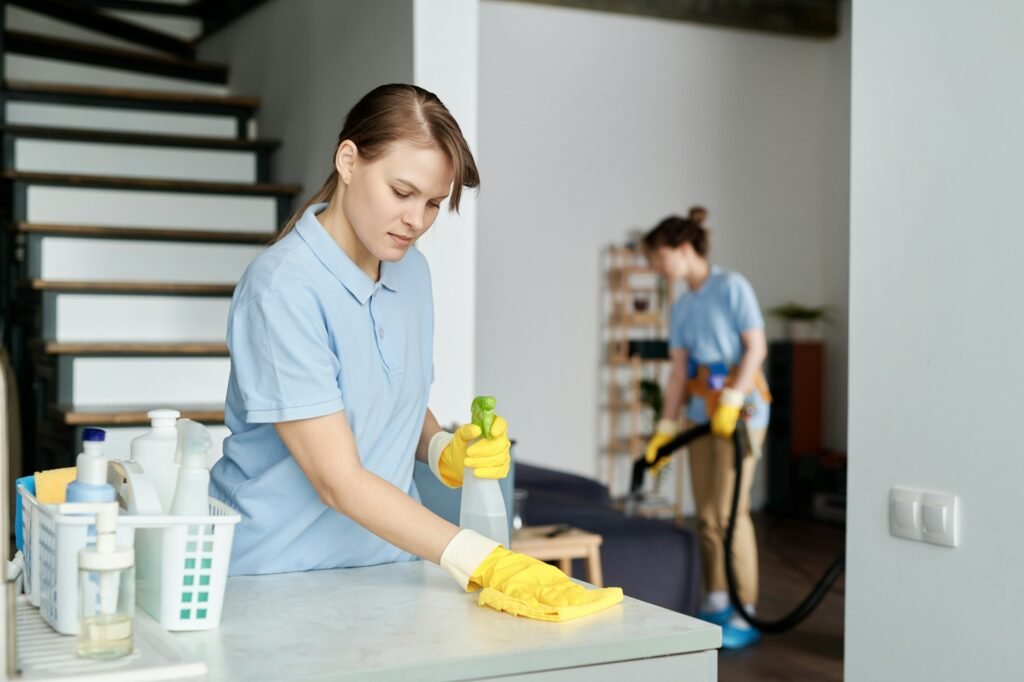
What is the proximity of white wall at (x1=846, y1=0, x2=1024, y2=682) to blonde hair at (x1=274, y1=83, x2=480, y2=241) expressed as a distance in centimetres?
76

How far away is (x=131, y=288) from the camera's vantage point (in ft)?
14.2

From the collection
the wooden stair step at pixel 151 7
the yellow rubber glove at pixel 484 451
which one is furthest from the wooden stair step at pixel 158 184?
the yellow rubber glove at pixel 484 451

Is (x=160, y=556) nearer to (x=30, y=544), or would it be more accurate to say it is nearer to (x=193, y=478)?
(x=193, y=478)

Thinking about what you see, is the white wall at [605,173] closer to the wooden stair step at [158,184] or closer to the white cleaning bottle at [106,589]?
the wooden stair step at [158,184]

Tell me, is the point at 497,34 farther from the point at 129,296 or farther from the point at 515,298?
the point at 129,296

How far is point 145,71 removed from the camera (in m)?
5.59

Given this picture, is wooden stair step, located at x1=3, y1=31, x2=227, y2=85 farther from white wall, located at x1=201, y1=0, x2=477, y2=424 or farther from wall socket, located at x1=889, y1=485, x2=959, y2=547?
wall socket, located at x1=889, y1=485, x2=959, y2=547

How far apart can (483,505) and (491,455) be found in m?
0.08

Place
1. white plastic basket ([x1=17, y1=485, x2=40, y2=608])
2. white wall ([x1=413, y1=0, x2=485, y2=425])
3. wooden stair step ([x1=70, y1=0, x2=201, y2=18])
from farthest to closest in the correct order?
wooden stair step ([x1=70, y1=0, x2=201, y2=18]) < white wall ([x1=413, y1=0, x2=485, y2=425]) < white plastic basket ([x1=17, y1=485, x2=40, y2=608])

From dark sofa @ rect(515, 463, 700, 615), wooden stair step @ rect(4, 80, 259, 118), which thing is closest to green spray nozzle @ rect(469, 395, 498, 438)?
dark sofa @ rect(515, 463, 700, 615)

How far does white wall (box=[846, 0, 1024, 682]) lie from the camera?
6.23ft

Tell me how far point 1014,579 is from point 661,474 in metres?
5.73

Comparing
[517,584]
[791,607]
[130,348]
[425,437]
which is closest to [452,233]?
[425,437]

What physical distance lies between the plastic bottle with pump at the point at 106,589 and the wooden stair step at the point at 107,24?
4.63 meters
